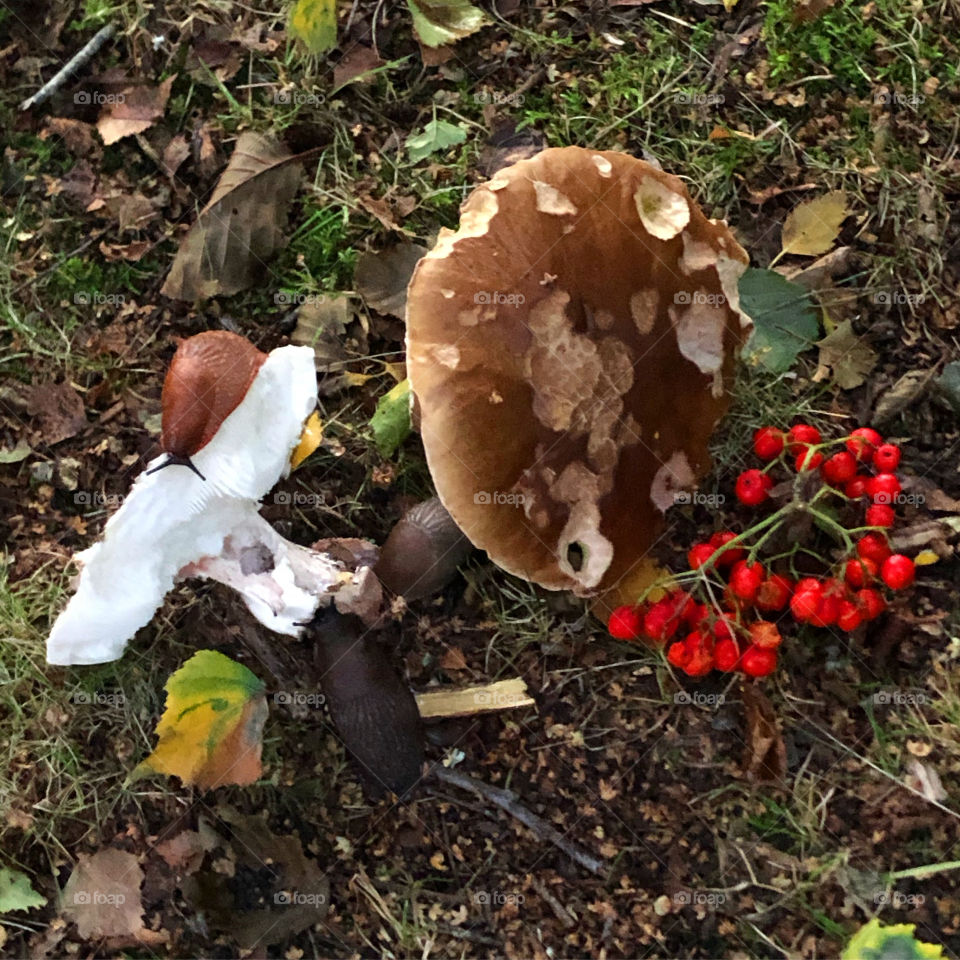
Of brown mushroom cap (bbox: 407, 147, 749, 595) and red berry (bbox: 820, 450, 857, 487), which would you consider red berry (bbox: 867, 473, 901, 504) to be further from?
brown mushroom cap (bbox: 407, 147, 749, 595)

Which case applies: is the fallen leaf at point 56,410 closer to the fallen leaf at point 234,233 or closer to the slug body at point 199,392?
the fallen leaf at point 234,233

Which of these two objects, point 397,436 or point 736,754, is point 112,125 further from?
point 736,754
